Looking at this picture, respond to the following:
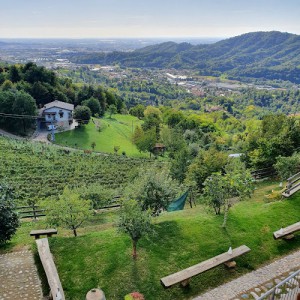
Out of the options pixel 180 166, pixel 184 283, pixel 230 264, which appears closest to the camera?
pixel 184 283

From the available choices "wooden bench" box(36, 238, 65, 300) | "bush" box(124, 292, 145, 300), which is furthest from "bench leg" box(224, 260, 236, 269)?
"wooden bench" box(36, 238, 65, 300)

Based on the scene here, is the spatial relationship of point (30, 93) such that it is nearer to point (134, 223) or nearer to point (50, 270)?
point (50, 270)

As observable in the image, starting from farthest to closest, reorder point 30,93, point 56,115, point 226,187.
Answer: point 30,93
point 56,115
point 226,187

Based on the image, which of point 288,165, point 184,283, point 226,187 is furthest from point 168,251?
point 288,165

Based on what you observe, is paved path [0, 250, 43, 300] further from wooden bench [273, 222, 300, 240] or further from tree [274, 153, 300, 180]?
tree [274, 153, 300, 180]

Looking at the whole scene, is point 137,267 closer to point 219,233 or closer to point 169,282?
point 169,282

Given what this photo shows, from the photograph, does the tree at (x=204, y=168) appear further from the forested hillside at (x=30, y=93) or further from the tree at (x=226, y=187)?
the forested hillside at (x=30, y=93)

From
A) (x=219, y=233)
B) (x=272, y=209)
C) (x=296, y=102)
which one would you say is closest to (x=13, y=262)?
(x=219, y=233)
